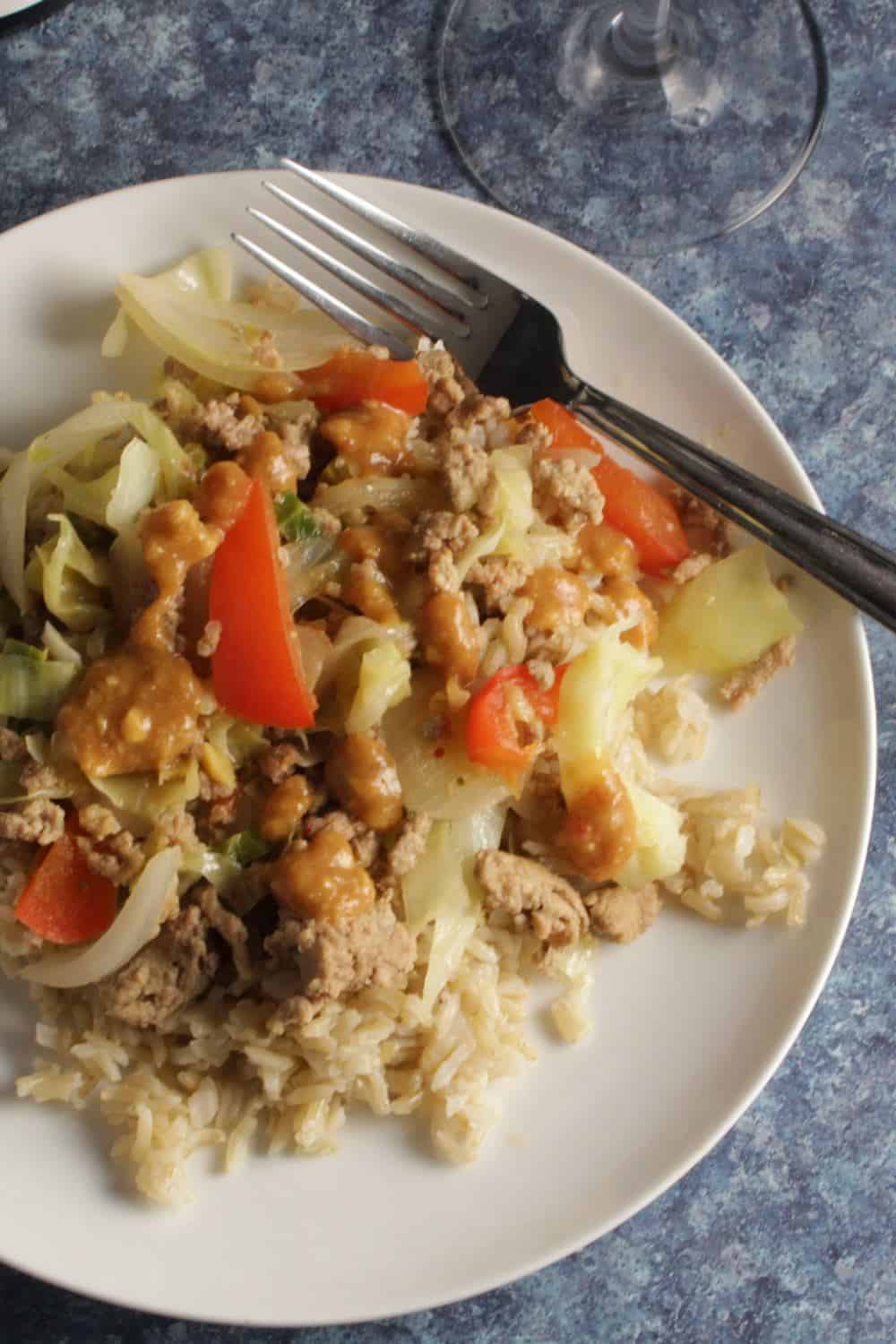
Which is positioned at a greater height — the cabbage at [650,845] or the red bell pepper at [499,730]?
the red bell pepper at [499,730]

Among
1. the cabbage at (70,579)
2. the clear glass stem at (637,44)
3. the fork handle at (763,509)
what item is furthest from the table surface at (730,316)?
the cabbage at (70,579)

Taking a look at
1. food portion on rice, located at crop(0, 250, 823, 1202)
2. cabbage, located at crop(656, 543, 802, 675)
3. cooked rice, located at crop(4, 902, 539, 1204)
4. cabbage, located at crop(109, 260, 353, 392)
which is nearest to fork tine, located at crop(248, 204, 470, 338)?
cabbage, located at crop(109, 260, 353, 392)

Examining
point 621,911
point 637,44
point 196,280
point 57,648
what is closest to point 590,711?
point 621,911

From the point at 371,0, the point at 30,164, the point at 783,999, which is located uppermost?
the point at 371,0

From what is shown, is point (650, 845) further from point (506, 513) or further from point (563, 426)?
point (563, 426)

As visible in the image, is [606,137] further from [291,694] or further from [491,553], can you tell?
[291,694]

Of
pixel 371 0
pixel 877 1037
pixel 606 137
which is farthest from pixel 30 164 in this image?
pixel 877 1037

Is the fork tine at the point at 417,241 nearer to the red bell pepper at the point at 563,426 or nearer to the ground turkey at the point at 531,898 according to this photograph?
the red bell pepper at the point at 563,426
